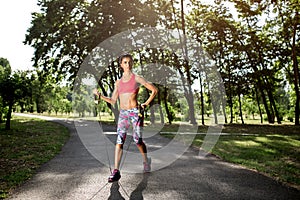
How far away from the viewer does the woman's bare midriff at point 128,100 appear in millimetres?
5148

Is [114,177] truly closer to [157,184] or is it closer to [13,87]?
[157,184]

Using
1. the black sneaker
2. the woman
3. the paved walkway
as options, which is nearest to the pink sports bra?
the woman

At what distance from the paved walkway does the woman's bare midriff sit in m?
1.33

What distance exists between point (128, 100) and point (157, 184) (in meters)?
1.60

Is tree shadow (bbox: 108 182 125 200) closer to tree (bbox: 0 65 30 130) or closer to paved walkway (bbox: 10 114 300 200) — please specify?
paved walkway (bbox: 10 114 300 200)

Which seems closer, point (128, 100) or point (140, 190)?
point (140, 190)

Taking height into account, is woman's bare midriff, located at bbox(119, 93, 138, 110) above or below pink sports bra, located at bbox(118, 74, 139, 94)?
below

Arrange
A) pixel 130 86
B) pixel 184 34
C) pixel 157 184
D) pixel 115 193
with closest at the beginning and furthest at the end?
pixel 115 193 → pixel 157 184 → pixel 130 86 → pixel 184 34

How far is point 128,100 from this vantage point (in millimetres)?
5148

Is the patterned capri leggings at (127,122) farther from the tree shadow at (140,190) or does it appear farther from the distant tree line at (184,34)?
the distant tree line at (184,34)

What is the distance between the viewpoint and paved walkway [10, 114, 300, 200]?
4098 millimetres

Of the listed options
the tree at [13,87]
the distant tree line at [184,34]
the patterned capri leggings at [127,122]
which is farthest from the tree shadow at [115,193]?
the distant tree line at [184,34]

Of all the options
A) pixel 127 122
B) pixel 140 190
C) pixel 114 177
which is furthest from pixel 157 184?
pixel 127 122

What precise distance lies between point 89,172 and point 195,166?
2341mm
